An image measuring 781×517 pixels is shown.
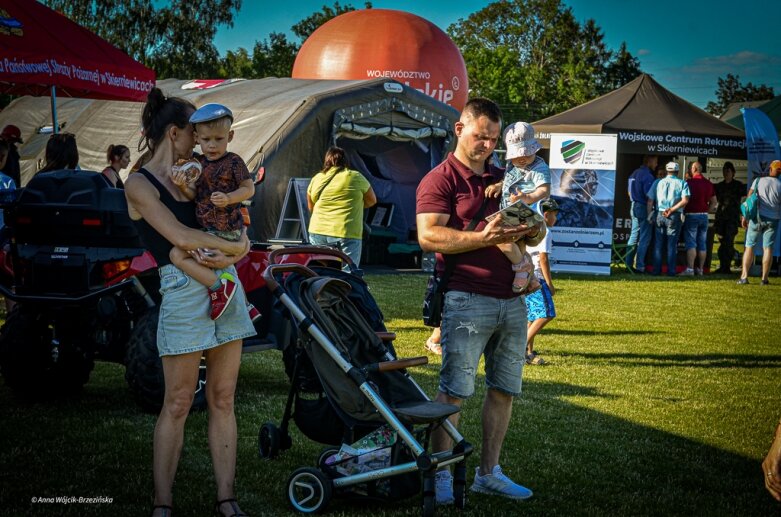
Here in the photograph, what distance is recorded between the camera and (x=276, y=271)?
484cm

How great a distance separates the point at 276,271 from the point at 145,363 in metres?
1.56

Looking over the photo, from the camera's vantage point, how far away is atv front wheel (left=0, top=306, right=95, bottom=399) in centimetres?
632

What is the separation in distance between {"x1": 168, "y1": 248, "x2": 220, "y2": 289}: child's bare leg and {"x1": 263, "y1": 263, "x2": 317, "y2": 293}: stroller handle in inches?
29.0

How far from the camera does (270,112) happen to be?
1555cm

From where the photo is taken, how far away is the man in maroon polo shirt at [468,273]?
15.1 ft

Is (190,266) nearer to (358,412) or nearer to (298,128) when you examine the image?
(358,412)

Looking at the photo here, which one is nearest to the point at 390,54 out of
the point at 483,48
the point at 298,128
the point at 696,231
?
the point at 298,128

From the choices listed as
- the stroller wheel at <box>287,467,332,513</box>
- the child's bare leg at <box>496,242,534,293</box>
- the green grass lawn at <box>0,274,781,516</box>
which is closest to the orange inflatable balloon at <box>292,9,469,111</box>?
the green grass lawn at <box>0,274,781,516</box>

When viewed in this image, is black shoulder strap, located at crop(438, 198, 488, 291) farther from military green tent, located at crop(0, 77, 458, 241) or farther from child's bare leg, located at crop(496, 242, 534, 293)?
military green tent, located at crop(0, 77, 458, 241)

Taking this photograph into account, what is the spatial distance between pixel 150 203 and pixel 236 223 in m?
0.42

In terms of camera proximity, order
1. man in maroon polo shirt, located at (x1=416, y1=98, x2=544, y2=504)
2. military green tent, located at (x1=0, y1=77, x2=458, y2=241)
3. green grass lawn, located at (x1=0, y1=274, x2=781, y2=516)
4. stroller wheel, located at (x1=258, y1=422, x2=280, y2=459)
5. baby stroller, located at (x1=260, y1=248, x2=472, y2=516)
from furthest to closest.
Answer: military green tent, located at (x1=0, y1=77, x2=458, y2=241)
stroller wheel, located at (x1=258, y1=422, x2=280, y2=459)
green grass lawn, located at (x1=0, y1=274, x2=781, y2=516)
man in maroon polo shirt, located at (x1=416, y1=98, x2=544, y2=504)
baby stroller, located at (x1=260, y1=248, x2=472, y2=516)

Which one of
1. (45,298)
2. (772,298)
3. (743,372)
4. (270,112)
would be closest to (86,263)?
(45,298)

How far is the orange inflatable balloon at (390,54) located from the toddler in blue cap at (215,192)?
646 inches

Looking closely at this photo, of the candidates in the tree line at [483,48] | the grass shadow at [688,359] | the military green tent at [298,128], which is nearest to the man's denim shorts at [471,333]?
the grass shadow at [688,359]
